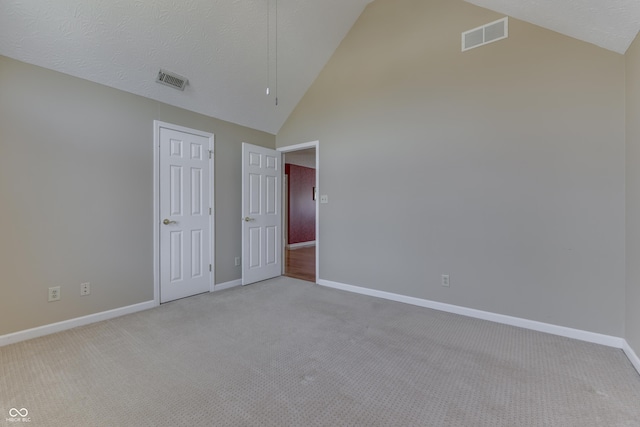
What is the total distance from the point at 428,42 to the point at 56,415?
4409 mm

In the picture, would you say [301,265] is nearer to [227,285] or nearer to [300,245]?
[227,285]

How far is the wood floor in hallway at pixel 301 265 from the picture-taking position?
15.2 ft

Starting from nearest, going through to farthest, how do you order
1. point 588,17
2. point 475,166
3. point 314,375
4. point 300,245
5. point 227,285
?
point 314,375 < point 588,17 < point 475,166 < point 227,285 < point 300,245

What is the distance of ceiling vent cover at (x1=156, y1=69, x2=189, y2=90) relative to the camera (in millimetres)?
3002

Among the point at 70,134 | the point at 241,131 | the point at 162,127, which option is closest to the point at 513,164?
the point at 241,131

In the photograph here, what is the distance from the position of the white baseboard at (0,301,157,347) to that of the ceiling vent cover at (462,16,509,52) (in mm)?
4540

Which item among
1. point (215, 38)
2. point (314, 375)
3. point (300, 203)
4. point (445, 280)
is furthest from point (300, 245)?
point (314, 375)

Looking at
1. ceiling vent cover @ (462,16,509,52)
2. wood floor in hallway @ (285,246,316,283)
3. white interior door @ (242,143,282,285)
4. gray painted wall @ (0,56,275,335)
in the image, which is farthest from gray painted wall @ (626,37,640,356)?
gray painted wall @ (0,56,275,335)

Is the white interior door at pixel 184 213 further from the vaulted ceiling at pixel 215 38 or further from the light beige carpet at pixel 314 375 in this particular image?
the light beige carpet at pixel 314 375

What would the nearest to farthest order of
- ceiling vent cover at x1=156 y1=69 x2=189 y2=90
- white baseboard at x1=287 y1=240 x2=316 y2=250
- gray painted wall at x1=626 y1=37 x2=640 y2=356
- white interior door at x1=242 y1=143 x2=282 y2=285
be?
gray painted wall at x1=626 y1=37 x2=640 y2=356, ceiling vent cover at x1=156 y1=69 x2=189 y2=90, white interior door at x1=242 y1=143 x2=282 y2=285, white baseboard at x1=287 y1=240 x2=316 y2=250

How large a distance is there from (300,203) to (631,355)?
6898 millimetres

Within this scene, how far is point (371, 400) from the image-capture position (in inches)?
64.1

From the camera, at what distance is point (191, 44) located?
2881 mm

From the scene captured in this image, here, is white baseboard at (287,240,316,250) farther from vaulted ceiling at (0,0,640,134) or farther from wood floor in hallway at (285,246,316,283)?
vaulted ceiling at (0,0,640,134)
